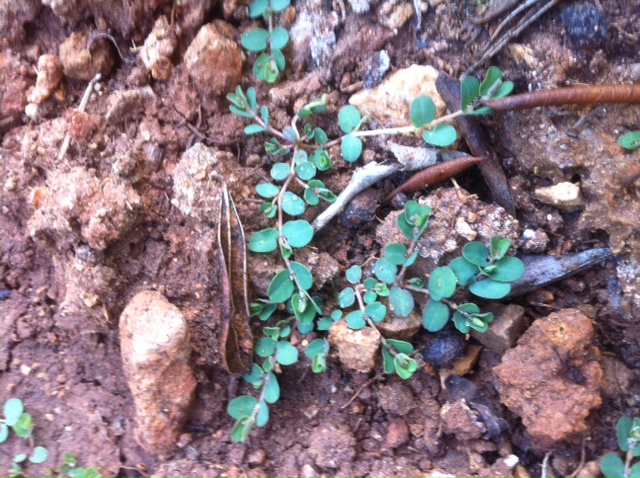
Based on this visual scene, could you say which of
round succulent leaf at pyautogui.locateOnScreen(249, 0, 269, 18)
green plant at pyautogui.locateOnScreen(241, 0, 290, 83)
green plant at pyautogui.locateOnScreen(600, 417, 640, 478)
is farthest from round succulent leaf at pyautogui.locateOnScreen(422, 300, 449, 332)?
round succulent leaf at pyautogui.locateOnScreen(249, 0, 269, 18)

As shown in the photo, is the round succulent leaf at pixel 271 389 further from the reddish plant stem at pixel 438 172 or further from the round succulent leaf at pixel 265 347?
the reddish plant stem at pixel 438 172

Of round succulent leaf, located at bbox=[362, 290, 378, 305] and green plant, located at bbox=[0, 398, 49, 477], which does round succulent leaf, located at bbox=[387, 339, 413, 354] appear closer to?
round succulent leaf, located at bbox=[362, 290, 378, 305]

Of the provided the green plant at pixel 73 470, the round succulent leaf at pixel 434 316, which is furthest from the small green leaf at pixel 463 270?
the green plant at pixel 73 470

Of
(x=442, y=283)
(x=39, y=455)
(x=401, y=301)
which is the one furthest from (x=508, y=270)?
(x=39, y=455)

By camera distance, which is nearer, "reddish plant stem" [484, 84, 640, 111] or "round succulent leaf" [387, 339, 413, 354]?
"reddish plant stem" [484, 84, 640, 111]

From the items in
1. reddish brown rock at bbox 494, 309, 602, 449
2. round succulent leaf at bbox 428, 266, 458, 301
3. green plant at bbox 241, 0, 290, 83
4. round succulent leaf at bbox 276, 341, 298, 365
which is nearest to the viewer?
reddish brown rock at bbox 494, 309, 602, 449

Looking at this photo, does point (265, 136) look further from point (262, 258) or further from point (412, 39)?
point (412, 39)

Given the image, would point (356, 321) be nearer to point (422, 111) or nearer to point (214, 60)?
point (422, 111)
